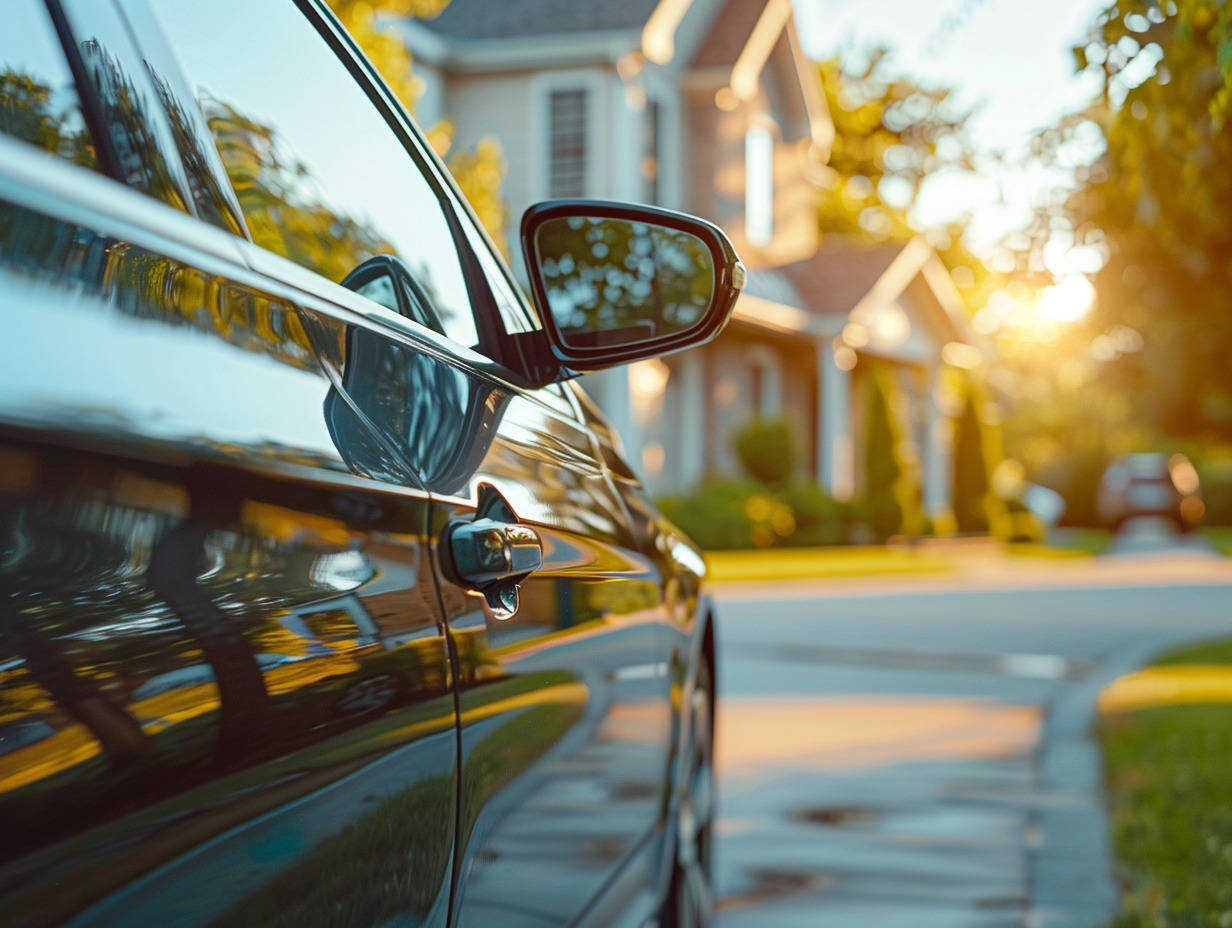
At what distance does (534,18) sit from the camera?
68.4 feet

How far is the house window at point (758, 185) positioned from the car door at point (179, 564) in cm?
2247

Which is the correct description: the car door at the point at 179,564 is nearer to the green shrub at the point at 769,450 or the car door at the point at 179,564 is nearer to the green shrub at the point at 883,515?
the green shrub at the point at 769,450

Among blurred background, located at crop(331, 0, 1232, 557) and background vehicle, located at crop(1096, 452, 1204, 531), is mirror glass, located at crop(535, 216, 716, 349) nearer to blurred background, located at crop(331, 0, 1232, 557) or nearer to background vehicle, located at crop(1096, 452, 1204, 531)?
blurred background, located at crop(331, 0, 1232, 557)

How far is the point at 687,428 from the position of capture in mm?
22578

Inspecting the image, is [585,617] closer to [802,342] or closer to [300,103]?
[300,103]

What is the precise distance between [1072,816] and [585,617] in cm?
385

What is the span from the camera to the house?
20.5 m

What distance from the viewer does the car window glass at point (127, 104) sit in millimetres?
1496

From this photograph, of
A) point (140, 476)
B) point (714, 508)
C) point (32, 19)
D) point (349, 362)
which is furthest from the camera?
point (714, 508)

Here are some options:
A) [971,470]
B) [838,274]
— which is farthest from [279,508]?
[971,470]

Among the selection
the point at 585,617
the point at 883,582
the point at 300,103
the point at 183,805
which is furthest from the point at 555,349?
the point at 883,582

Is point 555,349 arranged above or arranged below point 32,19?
below

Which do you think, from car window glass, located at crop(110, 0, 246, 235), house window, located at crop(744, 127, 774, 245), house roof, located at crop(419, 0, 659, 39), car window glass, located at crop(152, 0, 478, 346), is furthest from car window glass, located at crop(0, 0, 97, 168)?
house window, located at crop(744, 127, 774, 245)

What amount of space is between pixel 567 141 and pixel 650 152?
63.1 inches
